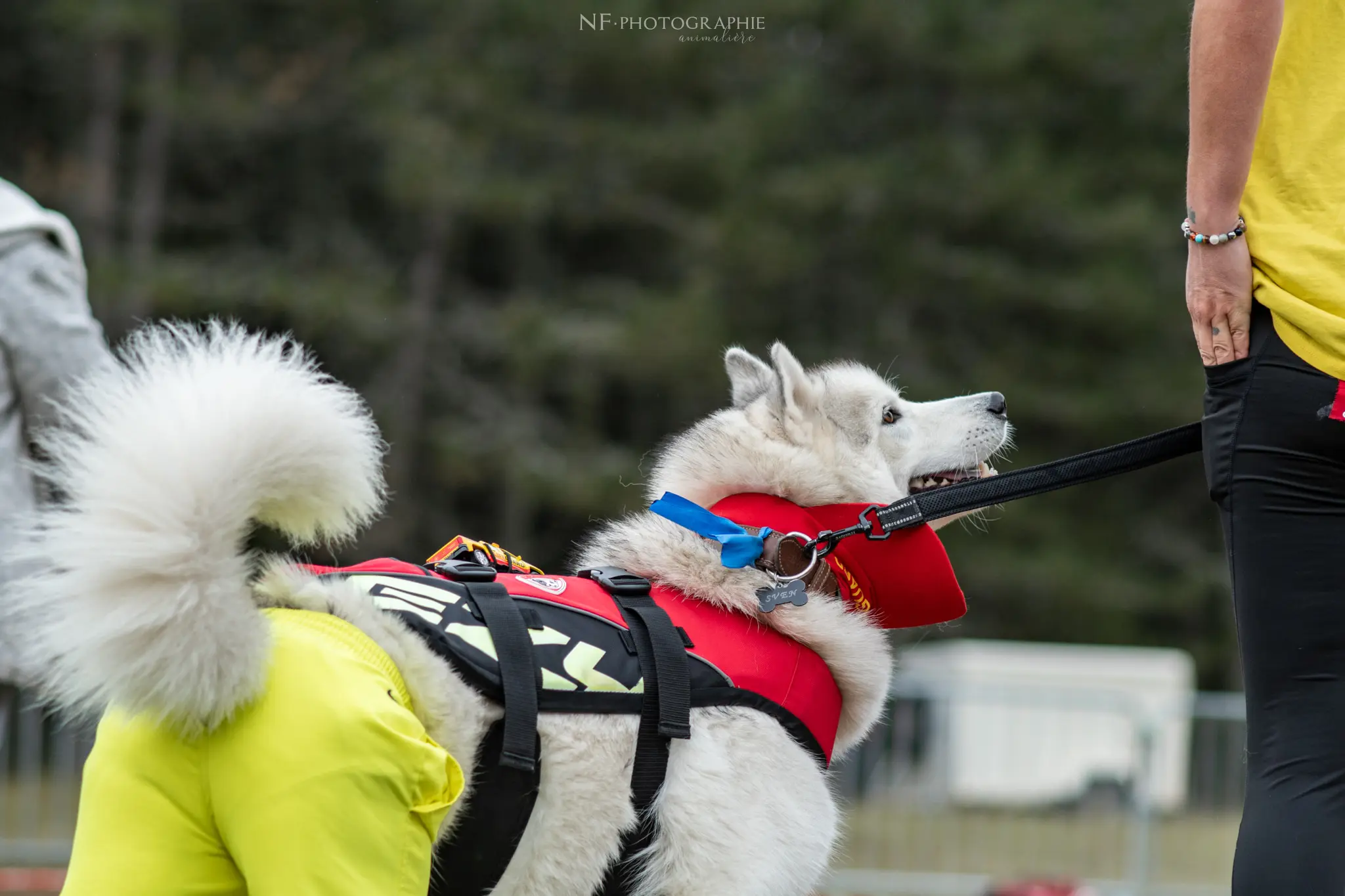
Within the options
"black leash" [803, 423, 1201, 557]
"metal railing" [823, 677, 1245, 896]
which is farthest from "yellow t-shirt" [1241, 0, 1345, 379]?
"metal railing" [823, 677, 1245, 896]

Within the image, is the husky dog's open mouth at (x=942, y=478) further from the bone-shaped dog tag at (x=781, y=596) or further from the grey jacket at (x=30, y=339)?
the grey jacket at (x=30, y=339)

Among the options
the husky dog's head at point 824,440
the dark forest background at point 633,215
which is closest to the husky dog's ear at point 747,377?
the husky dog's head at point 824,440

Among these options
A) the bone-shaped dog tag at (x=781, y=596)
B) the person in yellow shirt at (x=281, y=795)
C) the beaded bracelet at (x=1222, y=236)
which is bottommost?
the person in yellow shirt at (x=281, y=795)

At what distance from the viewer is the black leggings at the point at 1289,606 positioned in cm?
212

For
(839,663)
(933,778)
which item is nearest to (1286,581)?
(839,663)

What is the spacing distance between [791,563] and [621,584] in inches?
16.7

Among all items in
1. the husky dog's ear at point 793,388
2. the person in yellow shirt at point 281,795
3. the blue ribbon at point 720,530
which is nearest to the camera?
the person in yellow shirt at point 281,795

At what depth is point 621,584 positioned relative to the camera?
2.72m

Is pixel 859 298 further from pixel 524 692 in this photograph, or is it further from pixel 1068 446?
pixel 524 692

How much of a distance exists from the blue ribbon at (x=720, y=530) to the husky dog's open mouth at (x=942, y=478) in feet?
2.00

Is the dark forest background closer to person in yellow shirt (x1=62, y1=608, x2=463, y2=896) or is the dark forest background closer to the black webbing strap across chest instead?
the black webbing strap across chest

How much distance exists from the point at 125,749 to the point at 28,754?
27.9 feet

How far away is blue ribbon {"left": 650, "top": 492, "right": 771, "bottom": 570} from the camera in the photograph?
9.36 ft

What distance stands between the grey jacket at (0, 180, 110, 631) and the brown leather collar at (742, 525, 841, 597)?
1.58 m
